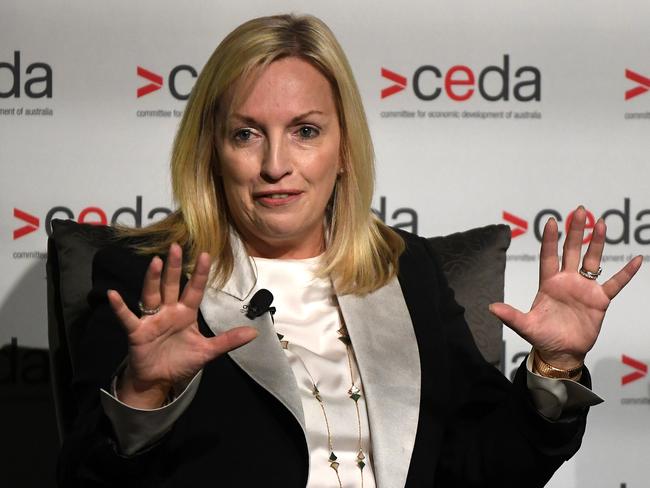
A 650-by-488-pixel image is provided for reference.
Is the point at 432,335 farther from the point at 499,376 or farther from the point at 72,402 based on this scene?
the point at 72,402

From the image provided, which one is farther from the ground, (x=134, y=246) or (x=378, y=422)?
(x=134, y=246)

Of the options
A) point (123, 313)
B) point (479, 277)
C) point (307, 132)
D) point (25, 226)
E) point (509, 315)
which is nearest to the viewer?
point (123, 313)

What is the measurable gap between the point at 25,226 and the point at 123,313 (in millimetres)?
1285

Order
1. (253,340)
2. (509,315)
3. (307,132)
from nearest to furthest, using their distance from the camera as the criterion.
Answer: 1. (509,315)
2. (253,340)
3. (307,132)

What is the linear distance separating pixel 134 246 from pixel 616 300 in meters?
1.39

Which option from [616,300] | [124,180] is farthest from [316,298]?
[616,300]

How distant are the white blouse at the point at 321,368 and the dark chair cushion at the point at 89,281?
0.33 m

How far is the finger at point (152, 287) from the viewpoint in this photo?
1.44m

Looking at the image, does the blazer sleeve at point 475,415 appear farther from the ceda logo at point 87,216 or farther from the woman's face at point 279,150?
the ceda logo at point 87,216

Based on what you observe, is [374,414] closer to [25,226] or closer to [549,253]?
[549,253]

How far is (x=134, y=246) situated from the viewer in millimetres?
1947

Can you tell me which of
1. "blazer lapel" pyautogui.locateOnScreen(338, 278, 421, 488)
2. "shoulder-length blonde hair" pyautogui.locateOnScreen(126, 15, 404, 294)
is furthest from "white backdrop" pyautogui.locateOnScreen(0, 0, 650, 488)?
"blazer lapel" pyautogui.locateOnScreen(338, 278, 421, 488)

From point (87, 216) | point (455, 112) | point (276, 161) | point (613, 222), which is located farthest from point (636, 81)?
point (87, 216)

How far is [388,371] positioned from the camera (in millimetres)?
1896
